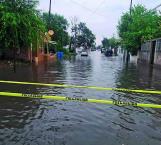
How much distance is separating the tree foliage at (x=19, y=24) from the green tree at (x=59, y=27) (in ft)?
119

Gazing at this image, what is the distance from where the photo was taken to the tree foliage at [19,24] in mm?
24678

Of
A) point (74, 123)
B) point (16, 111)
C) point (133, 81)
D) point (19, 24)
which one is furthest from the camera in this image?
point (19, 24)

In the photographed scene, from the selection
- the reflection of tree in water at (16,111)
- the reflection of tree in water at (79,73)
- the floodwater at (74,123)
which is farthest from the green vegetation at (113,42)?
the floodwater at (74,123)

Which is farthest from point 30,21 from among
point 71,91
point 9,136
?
point 9,136

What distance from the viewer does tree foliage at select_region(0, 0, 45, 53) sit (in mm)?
24678

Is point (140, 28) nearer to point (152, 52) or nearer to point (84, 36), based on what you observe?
point (152, 52)

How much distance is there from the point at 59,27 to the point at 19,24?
45858 millimetres

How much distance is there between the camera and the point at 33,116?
27.3 ft

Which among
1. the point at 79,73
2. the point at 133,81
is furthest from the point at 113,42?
the point at 133,81

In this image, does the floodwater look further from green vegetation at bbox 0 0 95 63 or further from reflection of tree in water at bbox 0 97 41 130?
green vegetation at bbox 0 0 95 63

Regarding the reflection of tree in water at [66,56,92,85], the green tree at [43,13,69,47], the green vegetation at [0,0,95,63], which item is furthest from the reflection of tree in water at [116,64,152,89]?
the green tree at [43,13,69,47]

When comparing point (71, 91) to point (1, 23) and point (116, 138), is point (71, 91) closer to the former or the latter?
point (116, 138)

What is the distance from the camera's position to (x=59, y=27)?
233 feet

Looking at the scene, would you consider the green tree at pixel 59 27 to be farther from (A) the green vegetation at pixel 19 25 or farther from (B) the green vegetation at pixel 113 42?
(A) the green vegetation at pixel 19 25
